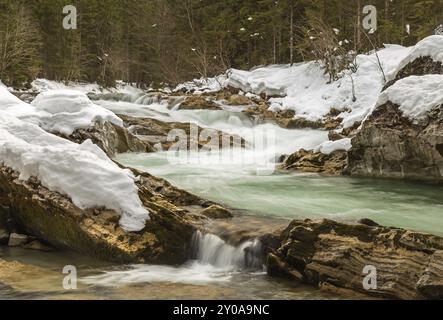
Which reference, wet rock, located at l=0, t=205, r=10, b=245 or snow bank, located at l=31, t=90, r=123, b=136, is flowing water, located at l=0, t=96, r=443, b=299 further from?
snow bank, located at l=31, t=90, r=123, b=136

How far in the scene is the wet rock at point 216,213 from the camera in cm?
631

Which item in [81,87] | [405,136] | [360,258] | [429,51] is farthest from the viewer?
[81,87]

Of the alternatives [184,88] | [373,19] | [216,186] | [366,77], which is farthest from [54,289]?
[184,88]

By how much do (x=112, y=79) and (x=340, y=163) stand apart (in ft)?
104

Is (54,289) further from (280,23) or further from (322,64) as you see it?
(280,23)

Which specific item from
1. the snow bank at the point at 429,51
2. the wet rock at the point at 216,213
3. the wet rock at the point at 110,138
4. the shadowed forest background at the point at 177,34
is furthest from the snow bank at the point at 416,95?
A: the shadowed forest background at the point at 177,34

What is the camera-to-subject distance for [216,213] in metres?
6.33

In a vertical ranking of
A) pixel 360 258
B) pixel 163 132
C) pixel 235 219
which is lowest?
pixel 360 258

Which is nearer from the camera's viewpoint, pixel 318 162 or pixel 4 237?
pixel 4 237

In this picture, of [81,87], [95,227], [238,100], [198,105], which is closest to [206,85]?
[238,100]

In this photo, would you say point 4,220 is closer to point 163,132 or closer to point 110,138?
point 110,138

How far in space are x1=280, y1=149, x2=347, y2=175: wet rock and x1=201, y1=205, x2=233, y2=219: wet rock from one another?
5.93m

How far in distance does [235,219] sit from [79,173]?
2.10 m

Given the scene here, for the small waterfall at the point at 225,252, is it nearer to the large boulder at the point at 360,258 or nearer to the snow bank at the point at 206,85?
the large boulder at the point at 360,258
